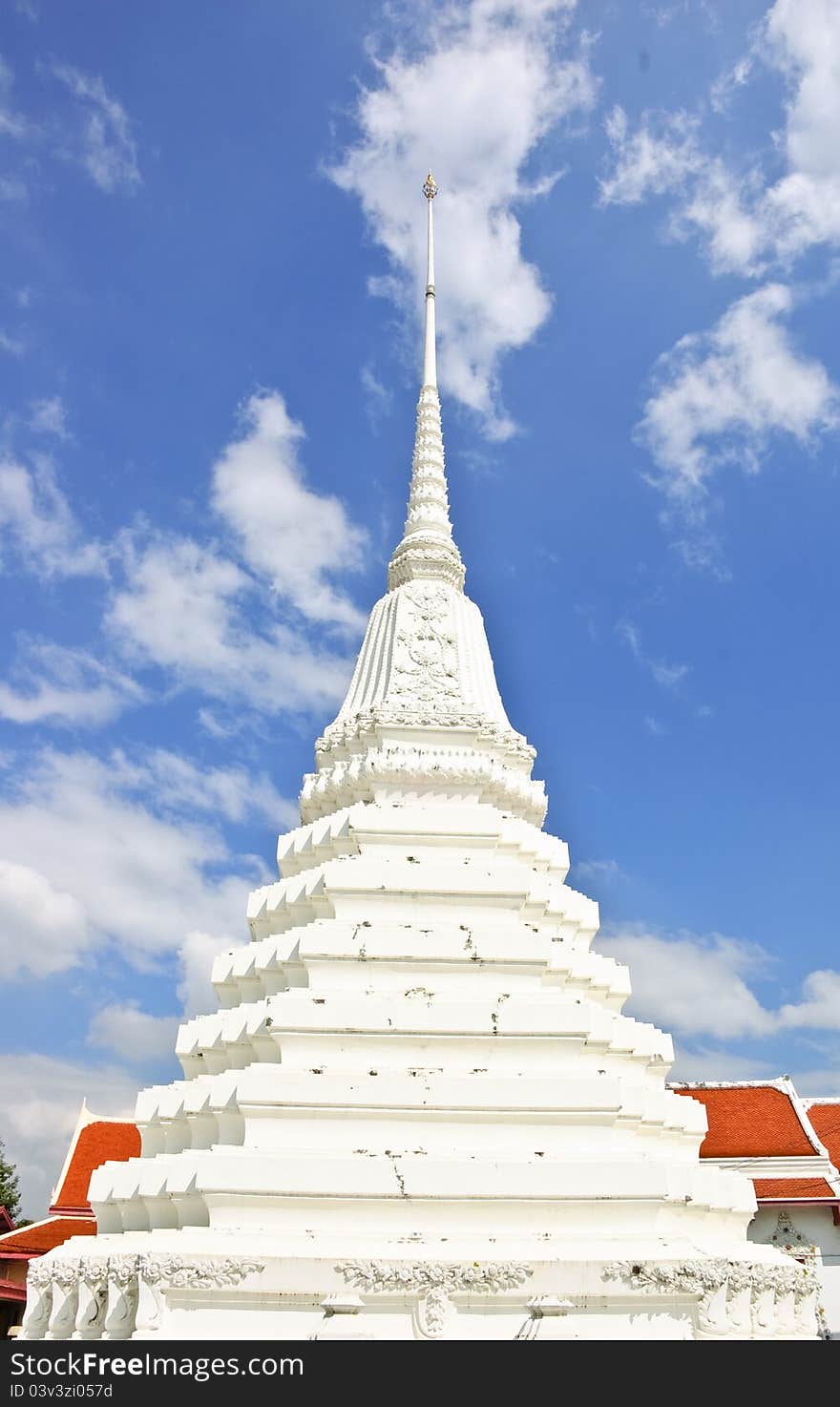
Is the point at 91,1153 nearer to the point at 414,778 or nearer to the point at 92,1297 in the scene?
the point at 92,1297

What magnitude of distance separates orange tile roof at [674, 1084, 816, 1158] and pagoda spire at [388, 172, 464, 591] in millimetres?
10632

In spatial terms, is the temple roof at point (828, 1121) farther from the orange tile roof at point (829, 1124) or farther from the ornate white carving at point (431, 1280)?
the ornate white carving at point (431, 1280)

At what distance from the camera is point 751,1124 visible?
19.4 metres

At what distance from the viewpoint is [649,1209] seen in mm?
9055

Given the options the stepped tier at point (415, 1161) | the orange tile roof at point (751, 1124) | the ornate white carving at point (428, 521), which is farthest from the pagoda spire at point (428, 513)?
the orange tile roof at point (751, 1124)

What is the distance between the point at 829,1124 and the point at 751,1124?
1.93 metres

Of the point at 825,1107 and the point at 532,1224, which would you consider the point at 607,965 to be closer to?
the point at 532,1224

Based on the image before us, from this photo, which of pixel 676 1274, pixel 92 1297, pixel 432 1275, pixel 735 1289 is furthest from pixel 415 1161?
pixel 92 1297

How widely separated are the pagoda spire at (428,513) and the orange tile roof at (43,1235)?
545 inches

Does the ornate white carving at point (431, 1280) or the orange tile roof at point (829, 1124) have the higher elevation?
the orange tile roof at point (829, 1124)

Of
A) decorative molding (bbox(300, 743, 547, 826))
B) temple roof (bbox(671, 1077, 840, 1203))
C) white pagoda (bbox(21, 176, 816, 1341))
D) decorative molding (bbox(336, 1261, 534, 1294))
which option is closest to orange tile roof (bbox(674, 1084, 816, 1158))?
temple roof (bbox(671, 1077, 840, 1203))

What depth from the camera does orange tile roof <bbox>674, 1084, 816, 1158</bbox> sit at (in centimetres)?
1856

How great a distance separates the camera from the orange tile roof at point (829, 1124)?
19.2m
